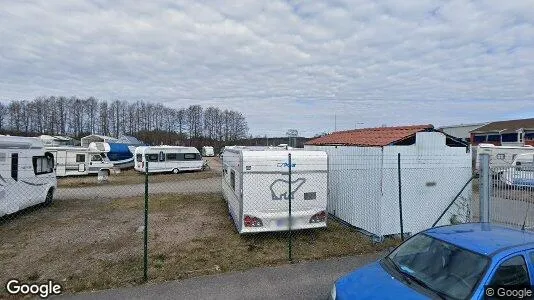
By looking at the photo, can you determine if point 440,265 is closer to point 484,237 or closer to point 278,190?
point 484,237

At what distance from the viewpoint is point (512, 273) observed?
3316 mm

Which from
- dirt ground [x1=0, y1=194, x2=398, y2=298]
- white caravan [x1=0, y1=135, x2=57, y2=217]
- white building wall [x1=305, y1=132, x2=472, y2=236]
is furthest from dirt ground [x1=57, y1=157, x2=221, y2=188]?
white building wall [x1=305, y1=132, x2=472, y2=236]

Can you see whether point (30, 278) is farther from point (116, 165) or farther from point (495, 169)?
point (116, 165)

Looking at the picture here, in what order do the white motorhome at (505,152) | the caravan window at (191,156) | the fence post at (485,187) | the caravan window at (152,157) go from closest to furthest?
the fence post at (485,187), the white motorhome at (505,152), the caravan window at (152,157), the caravan window at (191,156)

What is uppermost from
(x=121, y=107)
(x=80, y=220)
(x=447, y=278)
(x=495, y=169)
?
(x=121, y=107)

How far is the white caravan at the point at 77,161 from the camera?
27.7 m

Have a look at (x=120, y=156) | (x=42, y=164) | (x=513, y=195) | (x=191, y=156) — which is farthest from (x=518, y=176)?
(x=120, y=156)

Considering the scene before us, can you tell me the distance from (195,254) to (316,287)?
9.70ft

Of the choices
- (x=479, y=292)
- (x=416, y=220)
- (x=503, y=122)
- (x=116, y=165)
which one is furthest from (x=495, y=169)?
(x=503, y=122)

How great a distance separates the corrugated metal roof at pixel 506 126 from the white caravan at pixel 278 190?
54.0 metres

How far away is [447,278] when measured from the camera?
349 centimetres

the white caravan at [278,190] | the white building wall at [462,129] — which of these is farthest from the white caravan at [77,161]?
the white building wall at [462,129]

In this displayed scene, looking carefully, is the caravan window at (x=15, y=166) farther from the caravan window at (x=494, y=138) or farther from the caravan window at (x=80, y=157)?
the caravan window at (x=494, y=138)

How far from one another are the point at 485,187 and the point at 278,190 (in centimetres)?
478
